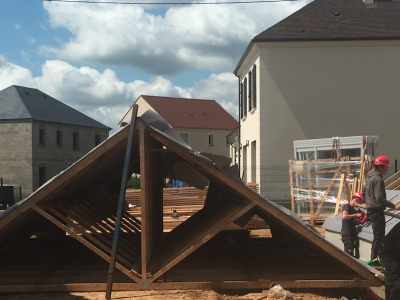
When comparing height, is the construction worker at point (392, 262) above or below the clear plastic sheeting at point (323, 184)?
below

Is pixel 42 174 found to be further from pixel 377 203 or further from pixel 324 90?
pixel 377 203

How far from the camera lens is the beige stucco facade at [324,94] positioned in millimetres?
22891

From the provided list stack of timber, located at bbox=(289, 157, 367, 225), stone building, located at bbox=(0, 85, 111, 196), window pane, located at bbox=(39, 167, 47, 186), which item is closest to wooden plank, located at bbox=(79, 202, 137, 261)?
stack of timber, located at bbox=(289, 157, 367, 225)

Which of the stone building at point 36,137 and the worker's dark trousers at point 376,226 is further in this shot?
the stone building at point 36,137

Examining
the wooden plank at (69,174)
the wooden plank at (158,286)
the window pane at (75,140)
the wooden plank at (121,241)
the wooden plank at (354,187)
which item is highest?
the window pane at (75,140)

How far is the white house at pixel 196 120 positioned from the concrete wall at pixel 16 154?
12603 mm

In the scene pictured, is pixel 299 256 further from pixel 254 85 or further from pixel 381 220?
pixel 254 85

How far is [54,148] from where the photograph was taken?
54.2 m

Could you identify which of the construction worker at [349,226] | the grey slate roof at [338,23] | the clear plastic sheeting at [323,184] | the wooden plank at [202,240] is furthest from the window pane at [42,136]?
the wooden plank at [202,240]

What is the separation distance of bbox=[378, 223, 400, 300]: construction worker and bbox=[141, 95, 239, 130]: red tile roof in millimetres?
53386

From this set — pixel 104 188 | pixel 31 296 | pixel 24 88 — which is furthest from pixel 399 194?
pixel 24 88

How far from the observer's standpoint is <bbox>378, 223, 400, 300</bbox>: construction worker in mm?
6570

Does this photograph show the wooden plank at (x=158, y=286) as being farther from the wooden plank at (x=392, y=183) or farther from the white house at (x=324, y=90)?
the white house at (x=324, y=90)

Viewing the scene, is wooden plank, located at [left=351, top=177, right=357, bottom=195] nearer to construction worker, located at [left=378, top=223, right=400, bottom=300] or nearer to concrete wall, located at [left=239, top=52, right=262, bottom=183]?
concrete wall, located at [left=239, top=52, right=262, bottom=183]
